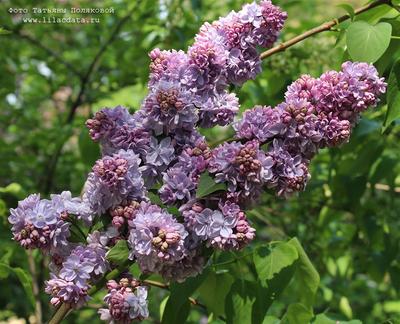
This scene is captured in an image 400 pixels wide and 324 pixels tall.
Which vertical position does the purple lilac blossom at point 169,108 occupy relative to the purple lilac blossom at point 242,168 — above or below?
above

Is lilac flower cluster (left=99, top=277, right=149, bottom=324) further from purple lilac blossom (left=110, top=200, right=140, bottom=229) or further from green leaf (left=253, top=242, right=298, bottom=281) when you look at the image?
green leaf (left=253, top=242, right=298, bottom=281)

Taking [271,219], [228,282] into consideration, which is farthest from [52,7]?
[228,282]

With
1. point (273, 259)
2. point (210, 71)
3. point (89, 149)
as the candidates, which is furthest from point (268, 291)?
point (89, 149)

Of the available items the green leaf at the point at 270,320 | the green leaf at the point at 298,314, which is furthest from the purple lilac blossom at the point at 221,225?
the green leaf at the point at 270,320

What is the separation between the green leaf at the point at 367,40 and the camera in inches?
46.5

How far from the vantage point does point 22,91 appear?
3447 mm

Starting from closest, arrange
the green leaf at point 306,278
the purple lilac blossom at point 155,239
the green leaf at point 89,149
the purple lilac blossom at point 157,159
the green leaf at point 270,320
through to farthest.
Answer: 1. the purple lilac blossom at point 155,239
2. the purple lilac blossom at point 157,159
3. the green leaf at point 306,278
4. the green leaf at point 270,320
5. the green leaf at point 89,149

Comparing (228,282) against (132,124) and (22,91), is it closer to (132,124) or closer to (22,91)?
(132,124)

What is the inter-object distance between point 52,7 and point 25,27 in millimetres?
151

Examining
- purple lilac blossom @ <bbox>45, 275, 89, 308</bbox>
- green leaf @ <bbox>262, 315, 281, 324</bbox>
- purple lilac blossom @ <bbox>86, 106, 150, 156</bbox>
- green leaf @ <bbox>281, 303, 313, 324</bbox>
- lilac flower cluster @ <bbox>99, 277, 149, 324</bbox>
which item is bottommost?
green leaf @ <bbox>262, 315, 281, 324</bbox>

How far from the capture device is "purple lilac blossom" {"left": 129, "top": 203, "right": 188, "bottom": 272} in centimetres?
97

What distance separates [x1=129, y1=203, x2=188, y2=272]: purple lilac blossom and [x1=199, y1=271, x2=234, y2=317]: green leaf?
423 millimetres

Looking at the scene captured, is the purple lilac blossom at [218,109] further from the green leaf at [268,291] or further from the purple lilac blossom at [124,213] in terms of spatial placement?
the green leaf at [268,291]

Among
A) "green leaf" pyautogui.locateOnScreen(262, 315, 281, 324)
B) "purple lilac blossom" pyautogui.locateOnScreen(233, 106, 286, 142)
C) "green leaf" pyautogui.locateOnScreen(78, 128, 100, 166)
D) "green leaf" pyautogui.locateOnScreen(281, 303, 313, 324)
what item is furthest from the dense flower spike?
"green leaf" pyautogui.locateOnScreen(78, 128, 100, 166)
